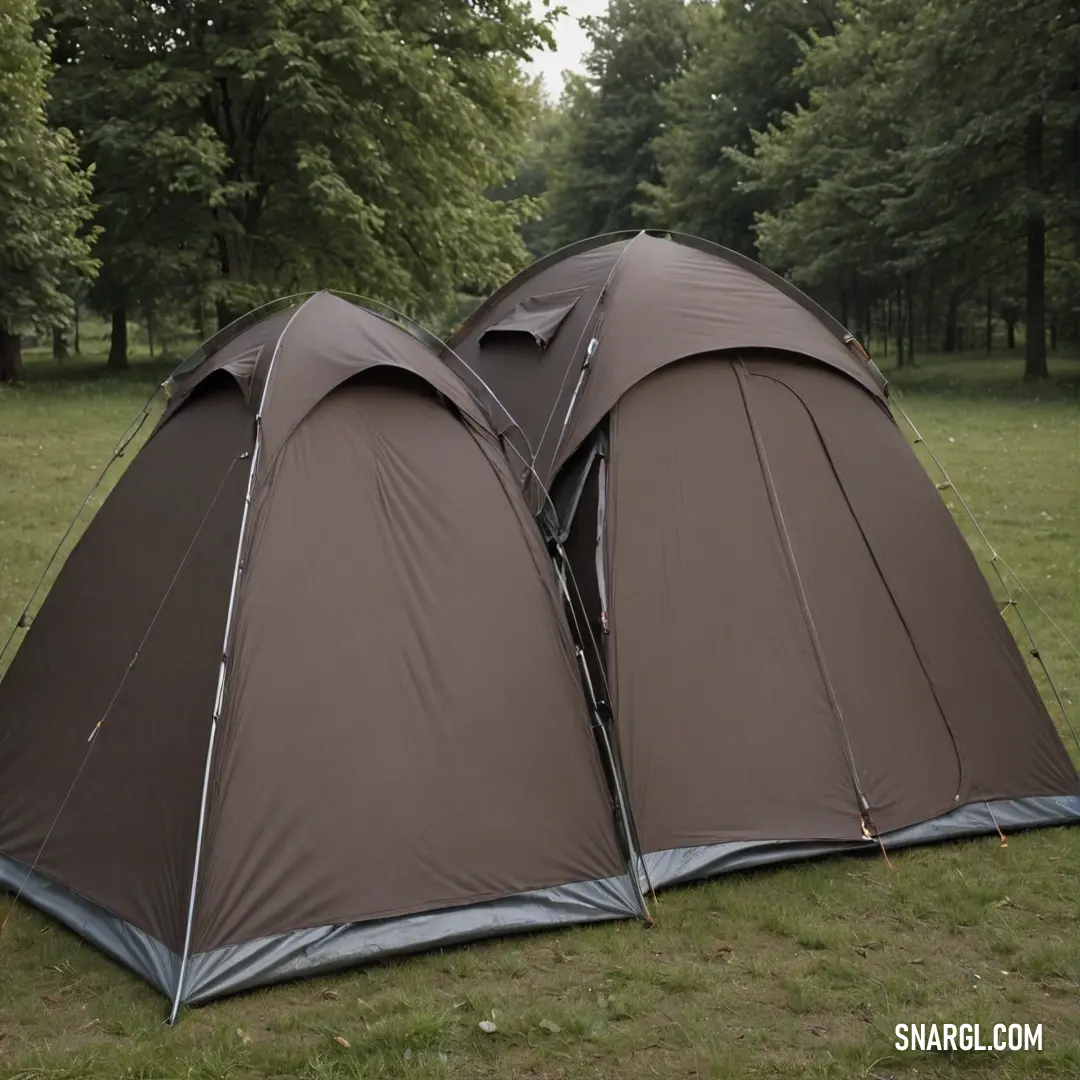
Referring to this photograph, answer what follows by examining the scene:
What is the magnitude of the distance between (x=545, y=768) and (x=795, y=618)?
4.42 ft

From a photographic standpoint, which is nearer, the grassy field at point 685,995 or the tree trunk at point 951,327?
the grassy field at point 685,995

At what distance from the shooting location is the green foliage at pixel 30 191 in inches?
593

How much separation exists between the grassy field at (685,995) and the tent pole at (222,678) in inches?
6.4

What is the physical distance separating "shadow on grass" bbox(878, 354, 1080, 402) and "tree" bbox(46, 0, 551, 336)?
350 inches

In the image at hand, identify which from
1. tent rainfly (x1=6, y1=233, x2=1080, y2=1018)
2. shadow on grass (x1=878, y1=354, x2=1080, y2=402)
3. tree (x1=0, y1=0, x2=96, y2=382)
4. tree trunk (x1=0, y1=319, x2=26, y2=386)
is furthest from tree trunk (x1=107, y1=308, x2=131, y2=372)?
tent rainfly (x1=6, y1=233, x2=1080, y2=1018)

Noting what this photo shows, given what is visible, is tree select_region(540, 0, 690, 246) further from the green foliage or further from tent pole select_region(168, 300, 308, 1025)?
tent pole select_region(168, 300, 308, 1025)

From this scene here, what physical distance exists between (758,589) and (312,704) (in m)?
2.00

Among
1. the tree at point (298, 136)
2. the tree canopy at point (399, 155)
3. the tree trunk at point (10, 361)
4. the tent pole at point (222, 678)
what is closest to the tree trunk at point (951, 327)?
the tree canopy at point (399, 155)

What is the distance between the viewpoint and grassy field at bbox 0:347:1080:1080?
377cm

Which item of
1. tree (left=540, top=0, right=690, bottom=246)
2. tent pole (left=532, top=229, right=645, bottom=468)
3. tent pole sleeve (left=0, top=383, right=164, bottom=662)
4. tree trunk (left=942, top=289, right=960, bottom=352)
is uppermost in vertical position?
tree (left=540, top=0, right=690, bottom=246)

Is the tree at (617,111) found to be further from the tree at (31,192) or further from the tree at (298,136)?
the tree at (31,192)

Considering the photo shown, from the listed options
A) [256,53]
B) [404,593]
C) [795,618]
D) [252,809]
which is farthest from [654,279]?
[256,53]

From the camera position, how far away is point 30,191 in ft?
54.1
